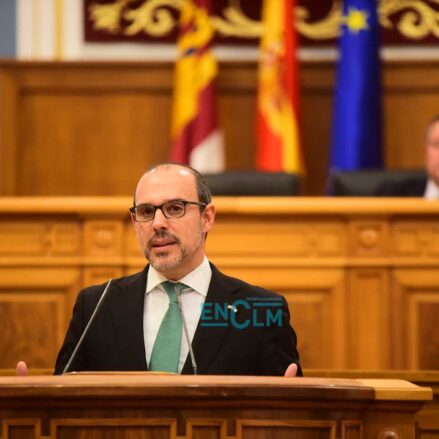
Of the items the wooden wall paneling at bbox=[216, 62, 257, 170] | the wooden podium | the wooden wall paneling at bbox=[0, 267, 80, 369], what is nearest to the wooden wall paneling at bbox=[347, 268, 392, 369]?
the wooden wall paneling at bbox=[0, 267, 80, 369]

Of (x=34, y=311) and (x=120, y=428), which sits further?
(x=34, y=311)

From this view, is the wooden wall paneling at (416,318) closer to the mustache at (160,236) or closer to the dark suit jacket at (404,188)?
the dark suit jacket at (404,188)

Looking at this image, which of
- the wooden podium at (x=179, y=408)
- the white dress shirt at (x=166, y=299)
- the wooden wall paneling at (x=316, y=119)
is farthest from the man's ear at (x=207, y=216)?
the wooden wall paneling at (x=316, y=119)

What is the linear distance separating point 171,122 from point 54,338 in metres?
3.07

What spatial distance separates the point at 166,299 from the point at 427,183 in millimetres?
2851

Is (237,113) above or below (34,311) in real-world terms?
above

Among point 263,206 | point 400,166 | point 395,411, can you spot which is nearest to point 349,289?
point 263,206

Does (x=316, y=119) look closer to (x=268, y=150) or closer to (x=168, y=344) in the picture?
(x=268, y=150)

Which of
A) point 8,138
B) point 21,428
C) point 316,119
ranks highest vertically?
point 316,119

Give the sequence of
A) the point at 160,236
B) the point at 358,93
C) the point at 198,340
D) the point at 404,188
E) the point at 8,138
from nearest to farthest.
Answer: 1. the point at 198,340
2. the point at 160,236
3. the point at 404,188
4. the point at 358,93
5. the point at 8,138

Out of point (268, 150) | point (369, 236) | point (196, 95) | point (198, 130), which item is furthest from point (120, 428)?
point (196, 95)

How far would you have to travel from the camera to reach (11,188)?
23.4ft

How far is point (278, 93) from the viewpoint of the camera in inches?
270

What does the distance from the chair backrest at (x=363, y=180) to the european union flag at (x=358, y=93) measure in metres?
1.18
